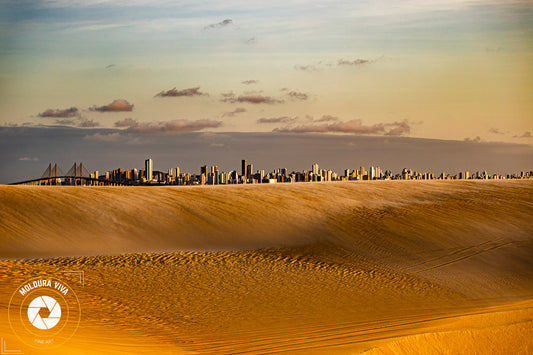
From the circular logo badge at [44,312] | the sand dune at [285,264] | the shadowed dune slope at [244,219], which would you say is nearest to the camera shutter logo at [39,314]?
the circular logo badge at [44,312]

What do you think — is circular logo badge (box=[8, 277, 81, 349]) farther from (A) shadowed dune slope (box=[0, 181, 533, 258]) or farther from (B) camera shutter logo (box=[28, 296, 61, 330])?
(A) shadowed dune slope (box=[0, 181, 533, 258])

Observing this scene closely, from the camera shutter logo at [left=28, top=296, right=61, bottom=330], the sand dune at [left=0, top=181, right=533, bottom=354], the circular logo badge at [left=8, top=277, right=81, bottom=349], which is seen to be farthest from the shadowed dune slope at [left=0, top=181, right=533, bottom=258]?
the camera shutter logo at [left=28, top=296, right=61, bottom=330]

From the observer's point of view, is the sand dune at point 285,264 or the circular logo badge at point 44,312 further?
the sand dune at point 285,264

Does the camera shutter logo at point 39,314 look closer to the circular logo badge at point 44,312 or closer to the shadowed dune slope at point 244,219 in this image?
the circular logo badge at point 44,312

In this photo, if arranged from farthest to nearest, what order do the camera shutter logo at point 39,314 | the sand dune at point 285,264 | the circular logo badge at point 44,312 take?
the sand dune at point 285,264, the camera shutter logo at point 39,314, the circular logo badge at point 44,312

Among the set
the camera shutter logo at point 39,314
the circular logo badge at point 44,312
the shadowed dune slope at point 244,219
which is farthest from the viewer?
the shadowed dune slope at point 244,219

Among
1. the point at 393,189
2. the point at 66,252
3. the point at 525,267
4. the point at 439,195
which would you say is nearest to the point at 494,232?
the point at 525,267

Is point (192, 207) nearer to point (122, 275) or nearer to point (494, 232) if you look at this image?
point (122, 275)
